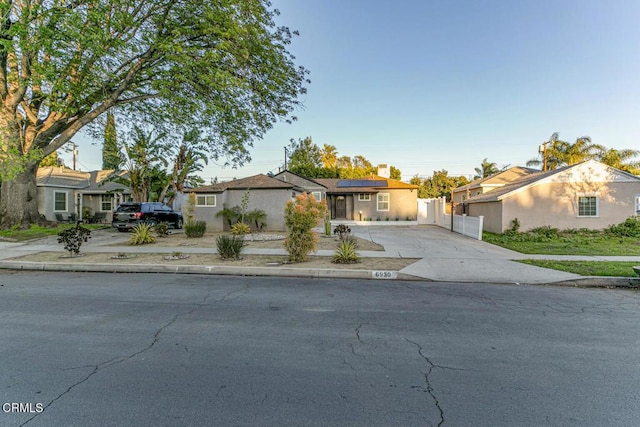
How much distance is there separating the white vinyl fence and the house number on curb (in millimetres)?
10410

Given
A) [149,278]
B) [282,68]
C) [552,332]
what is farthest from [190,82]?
[552,332]

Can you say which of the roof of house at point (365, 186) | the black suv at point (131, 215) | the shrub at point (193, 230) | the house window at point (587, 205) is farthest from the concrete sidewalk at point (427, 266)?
the roof of house at point (365, 186)

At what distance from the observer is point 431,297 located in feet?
21.8

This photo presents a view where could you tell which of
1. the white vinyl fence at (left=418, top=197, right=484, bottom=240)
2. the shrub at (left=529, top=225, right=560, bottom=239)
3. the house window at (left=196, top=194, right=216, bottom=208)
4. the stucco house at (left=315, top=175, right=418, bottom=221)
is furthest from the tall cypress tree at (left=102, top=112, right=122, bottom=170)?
the shrub at (left=529, top=225, right=560, bottom=239)

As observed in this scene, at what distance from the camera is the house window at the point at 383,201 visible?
28844mm

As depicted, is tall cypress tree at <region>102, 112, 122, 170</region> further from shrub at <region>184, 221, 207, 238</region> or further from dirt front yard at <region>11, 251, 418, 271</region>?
dirt front yard at <region>11, 251, 418, 271</region>

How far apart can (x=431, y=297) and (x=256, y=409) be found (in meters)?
4.81

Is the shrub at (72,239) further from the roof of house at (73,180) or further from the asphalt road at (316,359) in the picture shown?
the roof of house at (73,180)

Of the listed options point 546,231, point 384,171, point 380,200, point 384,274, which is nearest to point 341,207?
point 380,200

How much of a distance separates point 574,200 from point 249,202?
20113 millimetres

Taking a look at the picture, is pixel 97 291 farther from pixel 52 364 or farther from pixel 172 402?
pixel 172 402

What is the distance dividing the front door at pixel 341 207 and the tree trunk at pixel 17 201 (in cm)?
2159

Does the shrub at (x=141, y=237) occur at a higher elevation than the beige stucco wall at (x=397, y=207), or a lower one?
lower

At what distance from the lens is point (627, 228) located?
1839 centimetres
